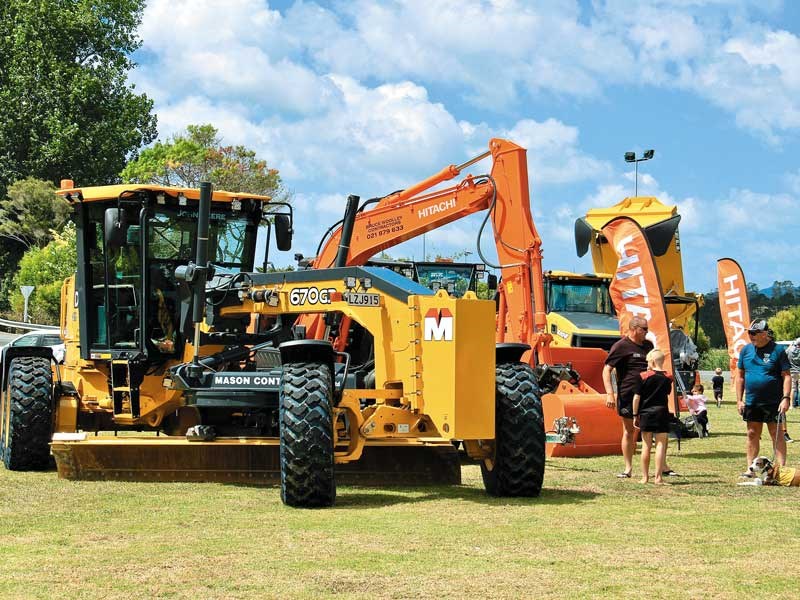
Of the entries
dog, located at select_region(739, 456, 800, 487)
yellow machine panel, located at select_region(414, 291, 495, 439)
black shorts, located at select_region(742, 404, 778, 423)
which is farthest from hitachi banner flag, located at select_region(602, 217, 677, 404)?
yellow machine panel, located at select_region(414, 291, 495, 439)

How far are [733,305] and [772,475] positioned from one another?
9.94m

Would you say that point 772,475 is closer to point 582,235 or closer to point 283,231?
point 283,231

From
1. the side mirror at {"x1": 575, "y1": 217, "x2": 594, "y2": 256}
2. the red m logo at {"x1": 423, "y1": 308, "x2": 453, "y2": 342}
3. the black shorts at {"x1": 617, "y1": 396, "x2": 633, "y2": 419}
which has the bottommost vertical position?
the black shorts at {"x1": 617, "y1": 396, "x2": 633, "y2": 419}

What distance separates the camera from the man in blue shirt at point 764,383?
1285cm

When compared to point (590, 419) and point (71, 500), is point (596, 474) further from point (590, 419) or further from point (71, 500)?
point (71, 500)

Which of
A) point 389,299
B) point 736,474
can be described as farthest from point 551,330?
point 389,299

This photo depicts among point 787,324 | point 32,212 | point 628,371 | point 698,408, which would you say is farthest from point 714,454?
point 787,324

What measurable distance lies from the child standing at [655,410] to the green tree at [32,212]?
42322mm

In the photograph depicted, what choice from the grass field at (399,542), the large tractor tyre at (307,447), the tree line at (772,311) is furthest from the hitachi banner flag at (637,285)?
the tree line at (772,311)

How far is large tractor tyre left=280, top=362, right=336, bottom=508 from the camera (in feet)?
33.5

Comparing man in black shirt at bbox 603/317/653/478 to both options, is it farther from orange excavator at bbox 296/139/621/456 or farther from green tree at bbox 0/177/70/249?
green tree at bbox 0/177/70/249

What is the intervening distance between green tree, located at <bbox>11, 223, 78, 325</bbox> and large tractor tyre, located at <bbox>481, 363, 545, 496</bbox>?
1395 inches

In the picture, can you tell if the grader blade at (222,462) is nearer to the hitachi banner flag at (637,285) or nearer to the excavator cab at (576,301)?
the hitachi banner flag at (637,285)

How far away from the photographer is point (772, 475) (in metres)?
12.5
